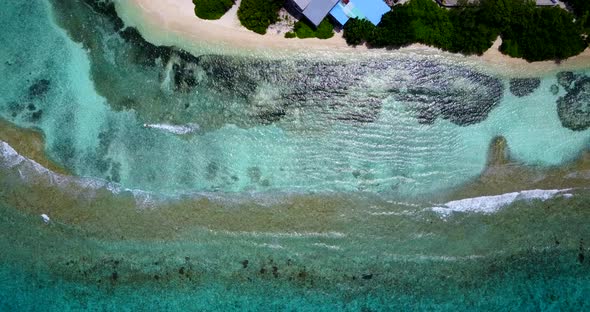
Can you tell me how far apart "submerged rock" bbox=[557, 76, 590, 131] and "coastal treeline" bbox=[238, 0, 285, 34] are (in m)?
7.63

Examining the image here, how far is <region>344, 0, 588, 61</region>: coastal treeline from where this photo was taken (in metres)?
12.6

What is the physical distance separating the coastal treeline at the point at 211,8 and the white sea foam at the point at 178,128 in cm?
277

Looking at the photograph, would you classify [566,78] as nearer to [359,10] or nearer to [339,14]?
[359,10]

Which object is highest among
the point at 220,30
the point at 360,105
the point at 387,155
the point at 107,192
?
the point at 220,30

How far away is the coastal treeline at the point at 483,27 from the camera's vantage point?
1260 cm

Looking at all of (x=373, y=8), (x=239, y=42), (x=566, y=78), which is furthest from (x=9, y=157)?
(x=566, y=78)

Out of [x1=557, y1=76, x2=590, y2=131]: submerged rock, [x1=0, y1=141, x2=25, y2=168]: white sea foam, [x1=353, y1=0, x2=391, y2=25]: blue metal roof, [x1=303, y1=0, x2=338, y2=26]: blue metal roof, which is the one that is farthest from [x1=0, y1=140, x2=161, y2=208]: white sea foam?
[x1=557, y1=76, x2=590, y2=131]: submerged rock

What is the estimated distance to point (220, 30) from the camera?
13.2 metres

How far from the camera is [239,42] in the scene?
522 inches

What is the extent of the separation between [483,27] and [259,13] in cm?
545

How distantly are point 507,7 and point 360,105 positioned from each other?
13.7 ft

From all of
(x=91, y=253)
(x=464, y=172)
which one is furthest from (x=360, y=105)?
(x=91, y=253)

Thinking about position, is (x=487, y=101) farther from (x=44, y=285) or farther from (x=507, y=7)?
(x=44, y=285)

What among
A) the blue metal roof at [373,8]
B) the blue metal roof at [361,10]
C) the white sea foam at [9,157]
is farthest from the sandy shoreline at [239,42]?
the white sea foam at [9,157]
